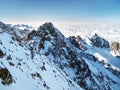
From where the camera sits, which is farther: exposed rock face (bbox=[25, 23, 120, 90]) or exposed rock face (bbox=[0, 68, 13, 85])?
exposed rock face (bbox=[25, 23, 120, 90])

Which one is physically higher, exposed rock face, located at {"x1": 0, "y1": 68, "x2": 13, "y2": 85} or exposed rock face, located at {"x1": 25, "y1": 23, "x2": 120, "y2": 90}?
exposed rock face, located at {"x1": 0, "y1": 68, "x2": 13, "y2": 85}

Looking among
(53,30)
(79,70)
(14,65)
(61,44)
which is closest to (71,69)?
(79,70)

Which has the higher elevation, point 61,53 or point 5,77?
point 5,77

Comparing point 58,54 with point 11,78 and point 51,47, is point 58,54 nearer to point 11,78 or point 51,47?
point 51,47

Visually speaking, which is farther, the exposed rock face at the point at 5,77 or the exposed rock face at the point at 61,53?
the exposed rock face at the point at 61,53

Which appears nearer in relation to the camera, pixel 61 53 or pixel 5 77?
pixel 5 77

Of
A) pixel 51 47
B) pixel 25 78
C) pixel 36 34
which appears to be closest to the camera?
pixel 25 78

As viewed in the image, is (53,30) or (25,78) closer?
(25,78)

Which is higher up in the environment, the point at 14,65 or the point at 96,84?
the point at 14,65

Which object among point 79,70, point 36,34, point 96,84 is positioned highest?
point 36,34

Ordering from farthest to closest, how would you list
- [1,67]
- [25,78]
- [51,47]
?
[51,47] < [25,78] < [1,67]

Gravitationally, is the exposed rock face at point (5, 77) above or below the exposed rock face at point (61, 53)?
above
